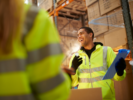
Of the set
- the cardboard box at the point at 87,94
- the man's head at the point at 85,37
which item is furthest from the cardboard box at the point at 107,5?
the cardboard box at the point at 87,94

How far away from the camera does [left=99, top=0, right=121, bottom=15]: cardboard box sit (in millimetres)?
2853

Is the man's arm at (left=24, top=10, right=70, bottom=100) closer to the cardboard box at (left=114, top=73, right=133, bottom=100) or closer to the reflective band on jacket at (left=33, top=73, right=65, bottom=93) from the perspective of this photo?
the reflective band on jacket at (left=33, top=73, right=65, bottom=93)

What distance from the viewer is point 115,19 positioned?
2.89 m

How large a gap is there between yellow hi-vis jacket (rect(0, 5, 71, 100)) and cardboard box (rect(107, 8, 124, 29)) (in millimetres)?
→ 2501

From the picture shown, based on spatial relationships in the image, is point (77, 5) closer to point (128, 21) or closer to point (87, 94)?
point (128, 21)

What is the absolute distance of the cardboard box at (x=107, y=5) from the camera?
2853 mm

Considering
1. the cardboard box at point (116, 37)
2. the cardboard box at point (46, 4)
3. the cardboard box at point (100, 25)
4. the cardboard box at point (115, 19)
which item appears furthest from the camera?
the cardboard box at point (46, 4)

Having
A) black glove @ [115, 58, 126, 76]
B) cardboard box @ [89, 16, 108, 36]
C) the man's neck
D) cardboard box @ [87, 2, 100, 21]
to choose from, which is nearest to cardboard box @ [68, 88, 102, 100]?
black glove @ [115, 58, 126, 76]

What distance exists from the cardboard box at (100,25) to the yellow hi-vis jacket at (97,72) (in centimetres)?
88

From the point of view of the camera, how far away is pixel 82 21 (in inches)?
218

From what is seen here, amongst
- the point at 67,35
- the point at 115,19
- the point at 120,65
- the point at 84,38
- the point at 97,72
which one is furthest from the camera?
the point at 67,35

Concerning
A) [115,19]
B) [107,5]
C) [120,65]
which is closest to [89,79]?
[120,65]

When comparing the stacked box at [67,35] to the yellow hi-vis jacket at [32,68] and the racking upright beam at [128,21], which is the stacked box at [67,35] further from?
the yellow hi-vis jacket at [32,68]

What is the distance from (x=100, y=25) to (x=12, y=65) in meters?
2.94
